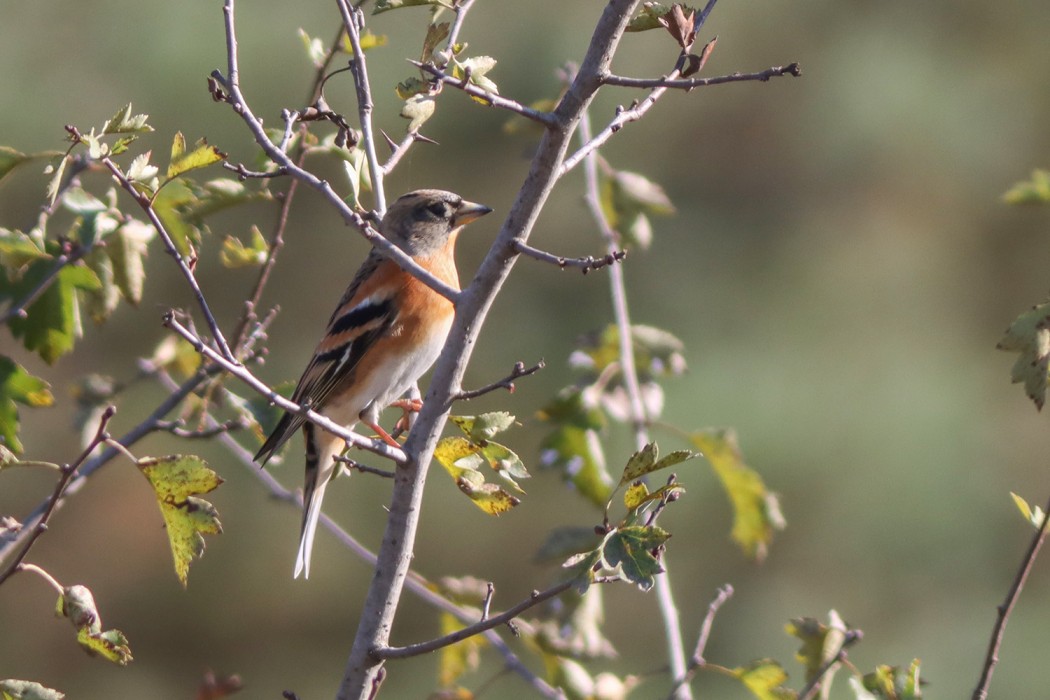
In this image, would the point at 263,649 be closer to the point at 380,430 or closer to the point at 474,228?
A: the point at 474,228

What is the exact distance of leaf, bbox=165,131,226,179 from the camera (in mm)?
2715

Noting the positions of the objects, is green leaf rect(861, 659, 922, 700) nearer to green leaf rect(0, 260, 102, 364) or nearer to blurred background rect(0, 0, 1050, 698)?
green leaf rect(0, 260, 102, 364)

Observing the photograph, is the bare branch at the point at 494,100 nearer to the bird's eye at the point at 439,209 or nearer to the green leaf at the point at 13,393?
the green leaf at the point at 13,393

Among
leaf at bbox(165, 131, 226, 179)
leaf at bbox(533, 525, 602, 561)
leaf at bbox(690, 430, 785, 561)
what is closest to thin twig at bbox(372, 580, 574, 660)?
leaf at bbox(533, 525, 602, 561)

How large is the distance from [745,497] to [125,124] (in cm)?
223

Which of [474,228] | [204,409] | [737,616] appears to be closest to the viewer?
[204,409]

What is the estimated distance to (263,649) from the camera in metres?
7.67

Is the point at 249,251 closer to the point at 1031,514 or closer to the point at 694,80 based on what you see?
the point at 694,80

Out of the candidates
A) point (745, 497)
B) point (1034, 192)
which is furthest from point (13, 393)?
point (1034, 192)

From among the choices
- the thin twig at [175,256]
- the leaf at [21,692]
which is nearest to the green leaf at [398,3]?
the thin twig at [175,256]

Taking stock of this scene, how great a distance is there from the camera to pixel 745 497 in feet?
13.1

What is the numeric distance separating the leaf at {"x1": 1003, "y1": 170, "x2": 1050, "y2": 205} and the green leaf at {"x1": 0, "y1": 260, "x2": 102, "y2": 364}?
2.32 metres

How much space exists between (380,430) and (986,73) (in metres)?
6.64

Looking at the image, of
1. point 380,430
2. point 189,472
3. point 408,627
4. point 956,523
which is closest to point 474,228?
point 408,627
